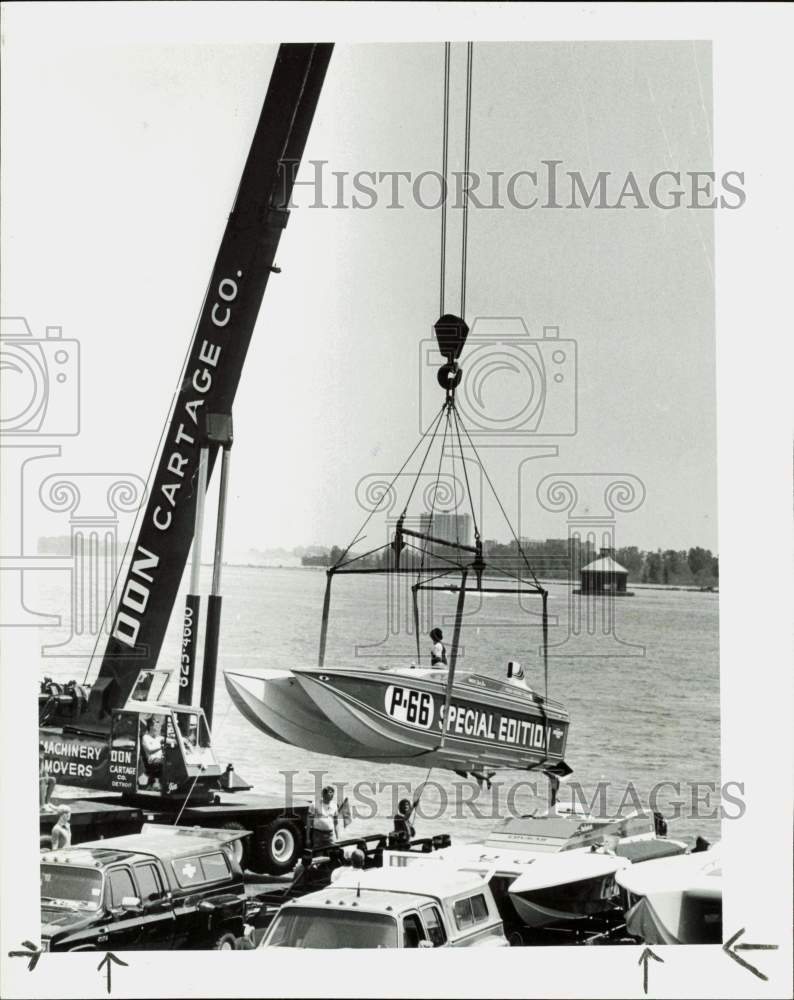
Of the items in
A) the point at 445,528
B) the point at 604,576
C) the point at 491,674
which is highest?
the point at 445,528

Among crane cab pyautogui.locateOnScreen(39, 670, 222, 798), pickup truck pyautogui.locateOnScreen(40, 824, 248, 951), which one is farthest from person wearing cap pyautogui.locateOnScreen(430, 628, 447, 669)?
pickup truck pyautogui.locateOnScreen(40, 824, 248, 951)

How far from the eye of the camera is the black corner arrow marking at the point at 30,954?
306cm

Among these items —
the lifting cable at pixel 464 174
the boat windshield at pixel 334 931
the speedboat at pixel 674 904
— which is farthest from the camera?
the lifting cable at pixel 464 174

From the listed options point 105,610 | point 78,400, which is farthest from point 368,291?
point 105,610

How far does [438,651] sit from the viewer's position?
3287 mm

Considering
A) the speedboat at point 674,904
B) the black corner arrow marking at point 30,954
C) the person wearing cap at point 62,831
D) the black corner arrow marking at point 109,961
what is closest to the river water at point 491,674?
the speedboat at point 674,904

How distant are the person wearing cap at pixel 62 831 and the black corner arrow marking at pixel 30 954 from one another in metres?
0.26

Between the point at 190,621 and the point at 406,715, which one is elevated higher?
the point at 190,621

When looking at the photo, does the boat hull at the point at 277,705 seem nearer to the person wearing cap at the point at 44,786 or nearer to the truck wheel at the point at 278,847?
the truck wheel at the point at 278,847

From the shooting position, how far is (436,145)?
10.7 feet

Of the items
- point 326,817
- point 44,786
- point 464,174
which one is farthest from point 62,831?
point 464,174

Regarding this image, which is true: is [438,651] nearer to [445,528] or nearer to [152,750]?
[445,528]

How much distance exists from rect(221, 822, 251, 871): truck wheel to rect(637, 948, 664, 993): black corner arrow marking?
1167 mm

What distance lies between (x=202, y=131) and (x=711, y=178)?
151cm
